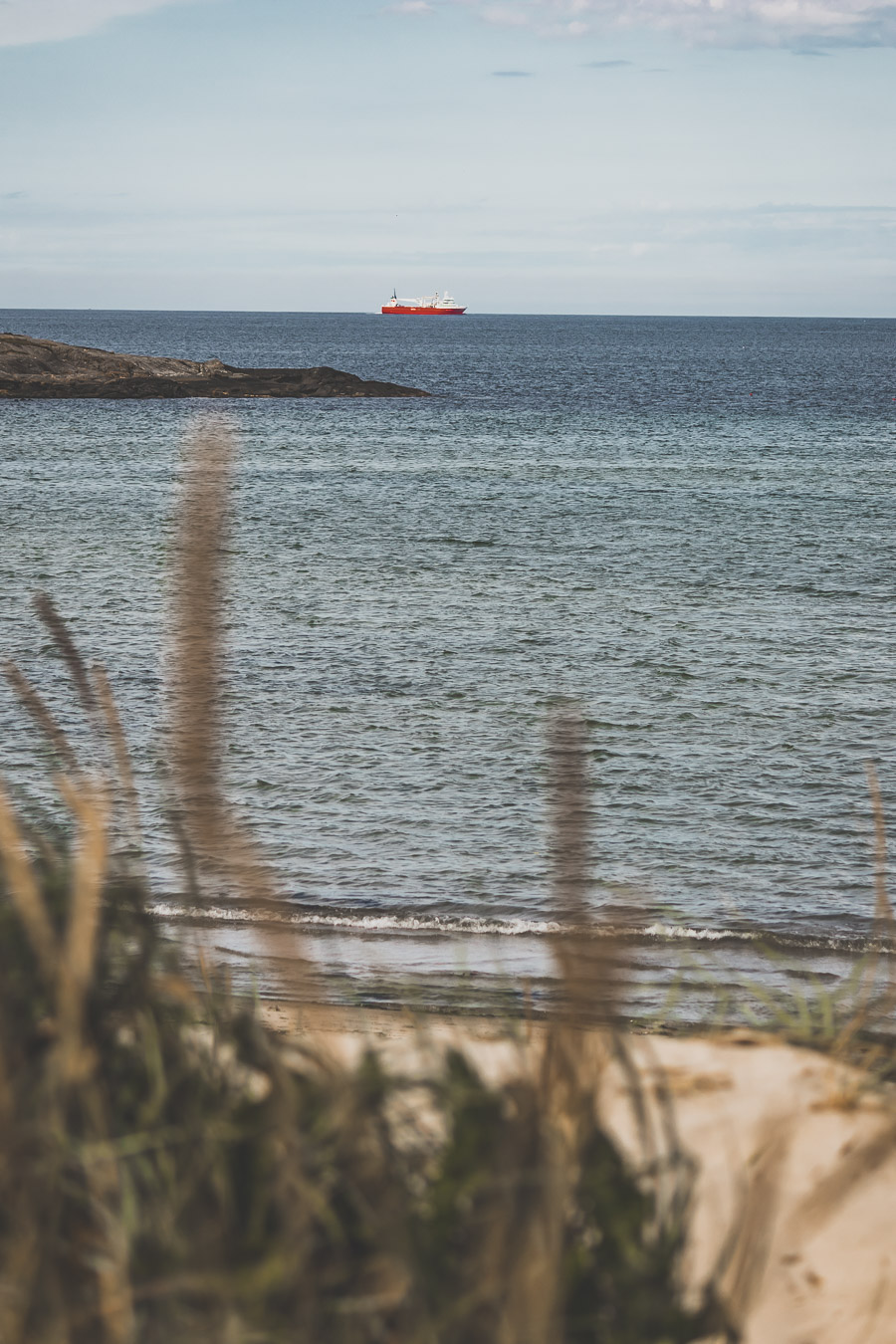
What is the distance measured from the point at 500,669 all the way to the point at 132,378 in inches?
2101

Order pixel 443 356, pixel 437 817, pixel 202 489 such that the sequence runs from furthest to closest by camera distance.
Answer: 1. pixel 443 356
2. pixel 437 817
3. pixel 202 489

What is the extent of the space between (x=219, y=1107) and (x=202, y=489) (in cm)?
94

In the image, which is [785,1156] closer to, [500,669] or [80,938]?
[80,938]

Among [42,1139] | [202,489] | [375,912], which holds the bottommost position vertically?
[375,912]

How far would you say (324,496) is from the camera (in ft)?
117

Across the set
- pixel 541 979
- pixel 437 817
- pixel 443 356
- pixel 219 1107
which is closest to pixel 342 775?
pixel 437 817

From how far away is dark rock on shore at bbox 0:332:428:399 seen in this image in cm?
6431

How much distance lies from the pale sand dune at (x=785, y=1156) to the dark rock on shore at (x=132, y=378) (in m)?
63.7

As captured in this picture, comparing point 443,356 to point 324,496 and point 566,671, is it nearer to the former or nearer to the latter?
point 324,496

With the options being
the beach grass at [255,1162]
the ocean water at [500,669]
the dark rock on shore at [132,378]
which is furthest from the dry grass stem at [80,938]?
the dark rock on shore at [132,378]

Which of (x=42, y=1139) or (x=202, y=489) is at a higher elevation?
(x=202, y=489)

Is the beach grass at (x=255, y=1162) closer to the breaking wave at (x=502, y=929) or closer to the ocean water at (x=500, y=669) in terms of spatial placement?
the ocean water at (x=500, y=669)

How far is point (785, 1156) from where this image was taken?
2201 mm

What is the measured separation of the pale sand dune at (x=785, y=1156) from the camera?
2.60 meters
